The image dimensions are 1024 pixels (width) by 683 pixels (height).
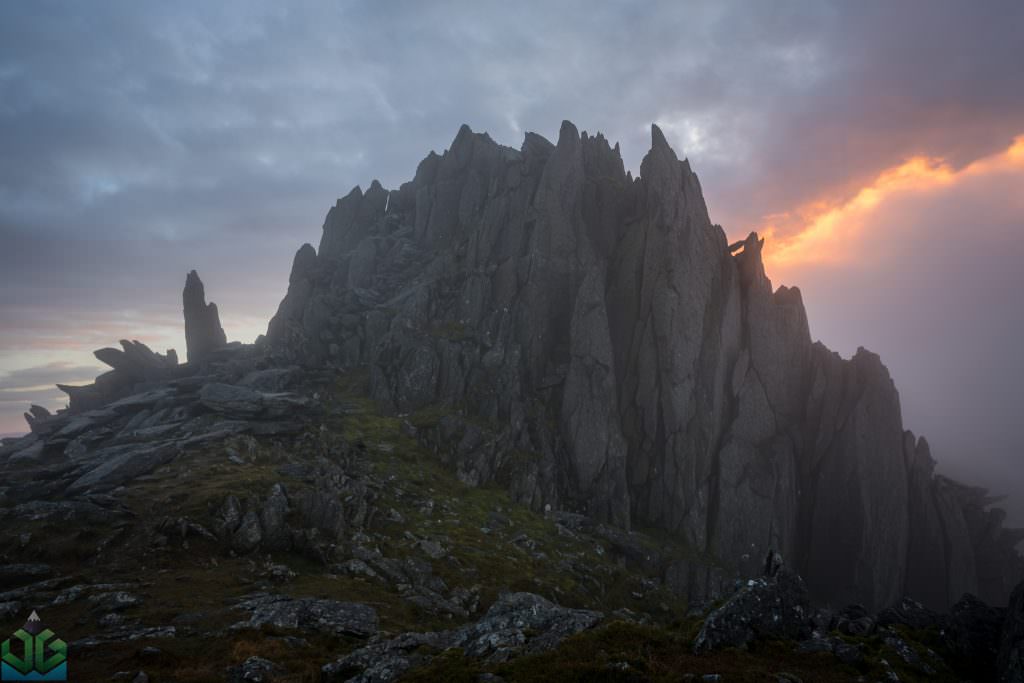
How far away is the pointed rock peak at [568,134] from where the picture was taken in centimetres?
10925

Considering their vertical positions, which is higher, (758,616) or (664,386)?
(664,386)

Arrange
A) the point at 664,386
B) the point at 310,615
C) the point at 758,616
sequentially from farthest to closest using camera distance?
the point at 664,386, the point at 310,615, the point at 758,616

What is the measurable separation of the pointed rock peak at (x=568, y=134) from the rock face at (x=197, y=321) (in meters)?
107

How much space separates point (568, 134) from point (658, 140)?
21759 millimetres

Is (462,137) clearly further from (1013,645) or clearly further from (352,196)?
(1013,645)

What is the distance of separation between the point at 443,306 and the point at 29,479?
229 feet

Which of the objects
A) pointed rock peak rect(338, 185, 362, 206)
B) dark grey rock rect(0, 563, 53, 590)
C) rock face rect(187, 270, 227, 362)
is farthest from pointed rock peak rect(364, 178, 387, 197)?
dark grey rock rect(0, 563, 53, 590)

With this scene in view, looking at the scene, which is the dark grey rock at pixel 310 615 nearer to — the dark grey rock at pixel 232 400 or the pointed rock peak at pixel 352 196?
the dark grey rock at pixel 232 400

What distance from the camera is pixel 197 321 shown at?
126312 mm

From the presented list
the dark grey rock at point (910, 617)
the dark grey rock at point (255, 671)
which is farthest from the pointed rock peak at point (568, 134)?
the dark grey rock at point (255, 671)

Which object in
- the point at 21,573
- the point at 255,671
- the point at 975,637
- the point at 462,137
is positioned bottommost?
the point at 975,637

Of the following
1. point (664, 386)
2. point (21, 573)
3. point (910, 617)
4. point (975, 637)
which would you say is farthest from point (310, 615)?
point (664, 386)

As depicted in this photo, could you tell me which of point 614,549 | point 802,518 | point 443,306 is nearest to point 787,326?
point 802,518

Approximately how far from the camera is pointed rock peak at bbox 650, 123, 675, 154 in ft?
324
